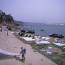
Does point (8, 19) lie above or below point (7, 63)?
above

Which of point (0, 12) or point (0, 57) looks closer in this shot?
point (0, 57)

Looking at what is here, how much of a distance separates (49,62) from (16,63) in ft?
10.6

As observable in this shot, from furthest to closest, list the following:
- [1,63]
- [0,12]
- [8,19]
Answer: [8,19] < [0,12] < [1,63]

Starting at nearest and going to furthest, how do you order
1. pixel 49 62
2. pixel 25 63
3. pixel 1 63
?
pixel 1 63 < pixel 25 63 < pixel 49 62

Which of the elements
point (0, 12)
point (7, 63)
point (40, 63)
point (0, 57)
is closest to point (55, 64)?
point (40, 63)

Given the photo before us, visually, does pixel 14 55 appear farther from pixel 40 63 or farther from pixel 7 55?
pixel 40 63

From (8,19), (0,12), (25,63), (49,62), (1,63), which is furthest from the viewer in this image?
(8,19)

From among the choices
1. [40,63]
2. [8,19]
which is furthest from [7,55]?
[8,19]

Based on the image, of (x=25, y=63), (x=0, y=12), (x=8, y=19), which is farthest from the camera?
(x=8, y=19)

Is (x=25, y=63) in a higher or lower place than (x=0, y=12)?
lower

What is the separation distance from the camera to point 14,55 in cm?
1152

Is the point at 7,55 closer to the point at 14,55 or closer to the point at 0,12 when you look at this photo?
the point at 14,55

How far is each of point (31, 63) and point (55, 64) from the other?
85.5 inches

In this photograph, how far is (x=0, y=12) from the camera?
307 ft
